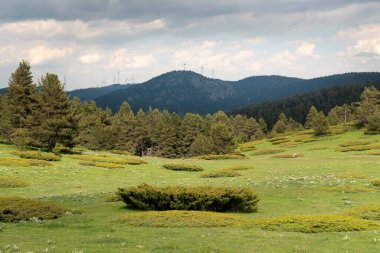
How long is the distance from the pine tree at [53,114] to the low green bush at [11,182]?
2464 cm

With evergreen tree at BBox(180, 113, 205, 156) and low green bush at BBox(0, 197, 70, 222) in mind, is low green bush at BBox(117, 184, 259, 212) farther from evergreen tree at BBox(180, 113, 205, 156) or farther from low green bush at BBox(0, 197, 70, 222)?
evergreen tree at BBox(180, 113, 205, 156)

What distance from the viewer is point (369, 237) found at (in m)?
15.9

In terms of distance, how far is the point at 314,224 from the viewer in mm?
18000

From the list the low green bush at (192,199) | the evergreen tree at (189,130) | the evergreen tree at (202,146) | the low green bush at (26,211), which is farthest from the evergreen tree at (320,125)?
the low green bush at (26,211)

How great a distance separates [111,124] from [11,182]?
90.8 meters

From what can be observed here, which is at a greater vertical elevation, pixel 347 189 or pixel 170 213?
pixel 170 213

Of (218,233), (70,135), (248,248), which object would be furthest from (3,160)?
(248,248)

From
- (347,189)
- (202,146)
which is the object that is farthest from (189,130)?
(347,189)

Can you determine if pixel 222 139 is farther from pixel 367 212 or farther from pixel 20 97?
pixel 367 212

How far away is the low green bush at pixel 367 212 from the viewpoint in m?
21.0

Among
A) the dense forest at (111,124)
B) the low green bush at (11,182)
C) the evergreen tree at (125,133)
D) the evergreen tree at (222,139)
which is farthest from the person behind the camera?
the evergreen tree at (125,133)

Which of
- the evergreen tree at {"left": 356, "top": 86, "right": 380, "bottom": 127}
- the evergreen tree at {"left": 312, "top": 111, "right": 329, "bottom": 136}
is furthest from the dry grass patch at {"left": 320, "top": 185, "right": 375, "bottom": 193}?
the evergreen tree at {"left": 356, "top": 86, "right": 380, "bottom": 127}

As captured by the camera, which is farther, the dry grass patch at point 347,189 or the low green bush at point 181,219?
the dry grass patch at point 347,189

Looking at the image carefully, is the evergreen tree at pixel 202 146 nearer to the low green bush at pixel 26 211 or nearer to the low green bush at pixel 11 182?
the low green bush at pixel 11 182
